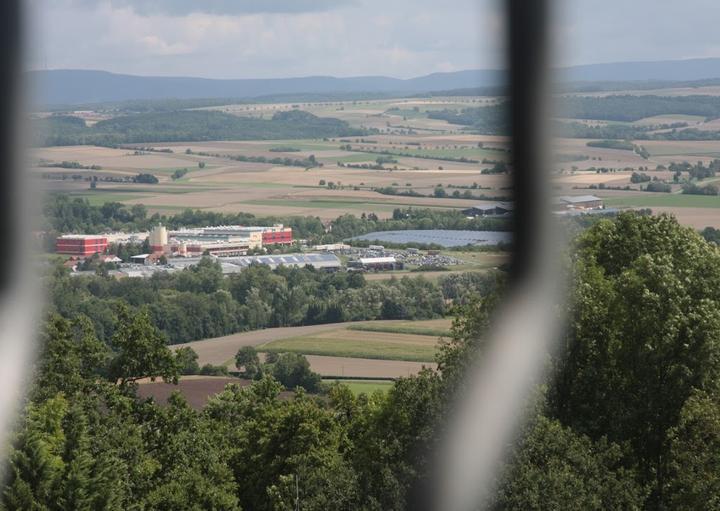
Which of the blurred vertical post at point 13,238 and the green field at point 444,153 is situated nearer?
the blurred vertical post at point 13,238

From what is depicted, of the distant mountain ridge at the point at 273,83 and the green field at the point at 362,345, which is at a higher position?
the distant mountain ridge at the point at 273,83

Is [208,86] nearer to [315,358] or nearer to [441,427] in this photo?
[315,358]

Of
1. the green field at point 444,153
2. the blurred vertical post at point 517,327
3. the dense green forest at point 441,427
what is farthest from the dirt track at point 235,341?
the blurred vertical post at point 517,327

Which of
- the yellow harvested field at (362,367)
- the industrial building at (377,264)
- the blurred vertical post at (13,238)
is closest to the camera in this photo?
the blurred vertical post at (13,238)

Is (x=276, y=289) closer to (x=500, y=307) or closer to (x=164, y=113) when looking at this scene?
(x=500, y=307)

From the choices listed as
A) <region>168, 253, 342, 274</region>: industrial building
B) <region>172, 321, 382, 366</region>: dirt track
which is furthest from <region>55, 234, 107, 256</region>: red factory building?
<region>172, 321, 382, 366</region>: dirt track

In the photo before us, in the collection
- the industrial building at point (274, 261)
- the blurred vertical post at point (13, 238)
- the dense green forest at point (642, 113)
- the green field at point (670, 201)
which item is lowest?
the industrial building at point (274, 261)

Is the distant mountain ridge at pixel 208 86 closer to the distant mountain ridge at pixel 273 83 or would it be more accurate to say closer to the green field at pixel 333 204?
the distant mountain ridge at pixel 273 83
